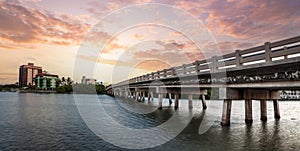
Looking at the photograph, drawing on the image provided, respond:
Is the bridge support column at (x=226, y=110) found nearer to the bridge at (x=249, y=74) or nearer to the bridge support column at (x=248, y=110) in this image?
the bridge at (x=249, y=74)

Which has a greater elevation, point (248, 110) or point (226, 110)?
point (226, 110)

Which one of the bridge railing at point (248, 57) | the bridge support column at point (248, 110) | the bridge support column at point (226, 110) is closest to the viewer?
the bridge railing at point (248, 57)

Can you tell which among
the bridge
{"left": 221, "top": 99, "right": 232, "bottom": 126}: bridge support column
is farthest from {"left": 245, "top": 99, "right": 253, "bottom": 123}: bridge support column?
{"left": 221, "top": 99, "right": 232, "bottom": 126}: bridge support column

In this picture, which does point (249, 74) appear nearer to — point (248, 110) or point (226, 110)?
point (226, 110)

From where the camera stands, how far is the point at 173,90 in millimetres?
37969

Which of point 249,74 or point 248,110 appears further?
point 248,110

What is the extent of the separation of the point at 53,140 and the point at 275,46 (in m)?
14.4

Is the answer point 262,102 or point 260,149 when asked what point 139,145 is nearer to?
point 260,149

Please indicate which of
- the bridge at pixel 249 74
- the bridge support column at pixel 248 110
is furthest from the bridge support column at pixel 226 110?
the bridge support column at pixel 248 110

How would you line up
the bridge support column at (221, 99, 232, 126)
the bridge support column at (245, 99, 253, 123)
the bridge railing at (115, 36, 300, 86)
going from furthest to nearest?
the bridge support column at (245, 99, 253, 123)
the bridge support column at (221, 99, 232, 126)
the bridge railing at (115, 36, 300, 86)

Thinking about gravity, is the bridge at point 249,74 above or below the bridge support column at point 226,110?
above

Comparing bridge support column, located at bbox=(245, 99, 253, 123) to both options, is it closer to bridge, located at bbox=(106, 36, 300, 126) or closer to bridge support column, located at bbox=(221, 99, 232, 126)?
bridge, located at bbox=(106, 36, 300, 126)

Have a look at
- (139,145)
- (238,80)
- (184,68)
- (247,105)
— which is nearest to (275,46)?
(238,80)

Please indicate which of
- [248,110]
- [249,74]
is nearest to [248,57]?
[249,74]
